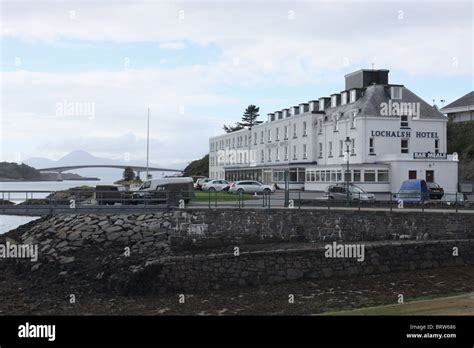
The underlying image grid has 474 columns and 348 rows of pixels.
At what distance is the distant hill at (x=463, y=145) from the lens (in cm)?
6269

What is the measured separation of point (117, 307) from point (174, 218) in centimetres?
778

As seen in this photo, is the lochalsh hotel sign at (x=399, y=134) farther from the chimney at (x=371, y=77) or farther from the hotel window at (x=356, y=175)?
the chimney at (x=371, y=77)

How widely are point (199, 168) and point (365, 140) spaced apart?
68.2m

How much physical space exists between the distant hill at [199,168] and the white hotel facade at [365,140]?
1644 inches

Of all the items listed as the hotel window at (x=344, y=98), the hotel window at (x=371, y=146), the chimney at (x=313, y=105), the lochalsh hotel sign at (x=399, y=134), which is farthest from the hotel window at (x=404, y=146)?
the chimney at (x=313, y=105)

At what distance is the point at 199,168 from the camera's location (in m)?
124

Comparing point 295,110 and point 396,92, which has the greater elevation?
point 295,110

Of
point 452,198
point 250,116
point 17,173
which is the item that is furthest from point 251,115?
point 452,198

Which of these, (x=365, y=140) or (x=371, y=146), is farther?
(x=371, y=146)

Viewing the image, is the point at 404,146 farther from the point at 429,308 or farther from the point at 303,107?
the point at 429,308

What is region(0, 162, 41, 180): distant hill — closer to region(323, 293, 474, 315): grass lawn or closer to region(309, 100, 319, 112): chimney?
region(309, 100, 319, 112): chimney

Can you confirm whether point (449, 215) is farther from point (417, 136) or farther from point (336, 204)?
point (417, 136)

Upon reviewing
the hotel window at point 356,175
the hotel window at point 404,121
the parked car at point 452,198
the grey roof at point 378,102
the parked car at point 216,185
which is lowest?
the parked car at point 452,198

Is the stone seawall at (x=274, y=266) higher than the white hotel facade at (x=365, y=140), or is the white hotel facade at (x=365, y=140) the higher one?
the white hotel facade at (x=365, y=140)
